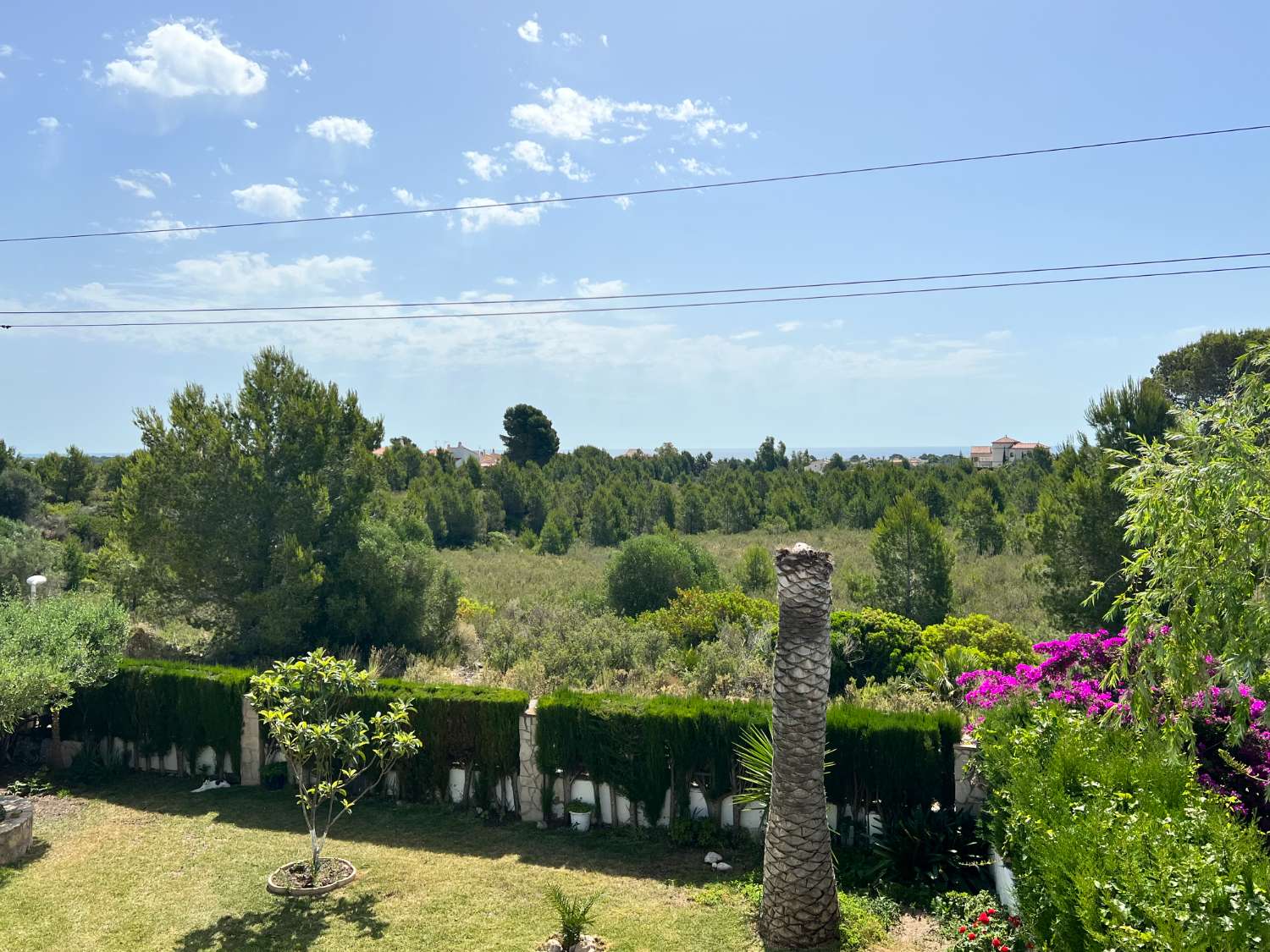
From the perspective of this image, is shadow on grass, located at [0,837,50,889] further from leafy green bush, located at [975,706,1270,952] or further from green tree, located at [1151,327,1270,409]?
green tree, located at [1151,327,1270,409]

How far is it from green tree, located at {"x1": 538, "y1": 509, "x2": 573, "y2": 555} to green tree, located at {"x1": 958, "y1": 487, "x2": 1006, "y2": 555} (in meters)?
17.3

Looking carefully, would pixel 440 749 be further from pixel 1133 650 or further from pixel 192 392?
pixel 192 392

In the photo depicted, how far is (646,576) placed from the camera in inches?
831

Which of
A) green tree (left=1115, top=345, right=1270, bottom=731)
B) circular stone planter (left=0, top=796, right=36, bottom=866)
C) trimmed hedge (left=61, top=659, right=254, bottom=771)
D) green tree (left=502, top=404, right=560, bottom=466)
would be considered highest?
green tree (left=502, top=404, right=560, bottom=466)

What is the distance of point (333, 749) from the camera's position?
794cm

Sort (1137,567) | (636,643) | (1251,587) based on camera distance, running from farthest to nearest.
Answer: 1. (636,643)
2. (1137,567)
3. (1251,587)

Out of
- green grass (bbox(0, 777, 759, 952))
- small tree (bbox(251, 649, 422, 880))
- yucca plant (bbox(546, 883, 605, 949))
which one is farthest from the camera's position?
small tree (bbox(251, 649, 422, 880))

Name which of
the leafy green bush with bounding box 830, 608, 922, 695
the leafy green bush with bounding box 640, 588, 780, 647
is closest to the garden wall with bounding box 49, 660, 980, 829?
the leafy green bush with bounding box 830, 608, 922, 695

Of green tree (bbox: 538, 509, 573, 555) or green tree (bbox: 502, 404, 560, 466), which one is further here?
green tree (bbox: 502, 404, 560, 466)

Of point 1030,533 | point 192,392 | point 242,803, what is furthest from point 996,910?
point 192,392

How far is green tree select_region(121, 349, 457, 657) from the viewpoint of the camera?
Answer: 51.8 ft

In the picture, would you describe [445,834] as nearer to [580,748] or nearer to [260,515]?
[580,748]

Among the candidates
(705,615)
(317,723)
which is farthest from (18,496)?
(317,723)

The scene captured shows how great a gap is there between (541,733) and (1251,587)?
6938 mm
